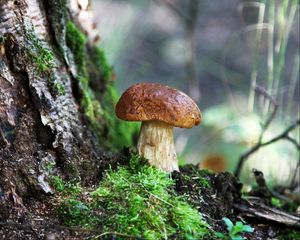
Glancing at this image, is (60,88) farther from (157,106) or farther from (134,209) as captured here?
(134,209)

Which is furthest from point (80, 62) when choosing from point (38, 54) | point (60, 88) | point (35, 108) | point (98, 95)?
point (35, 108)

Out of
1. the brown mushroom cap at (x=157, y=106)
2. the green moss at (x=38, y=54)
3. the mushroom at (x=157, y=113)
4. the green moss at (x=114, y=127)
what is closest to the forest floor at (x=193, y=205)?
the mushroom at (x=157, y=113)

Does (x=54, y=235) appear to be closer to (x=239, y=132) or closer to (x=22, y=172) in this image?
(x=22, y=172)

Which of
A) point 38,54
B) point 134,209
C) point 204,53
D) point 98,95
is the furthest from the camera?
point 204,53

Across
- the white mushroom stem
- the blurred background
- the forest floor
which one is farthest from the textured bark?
the blurred background

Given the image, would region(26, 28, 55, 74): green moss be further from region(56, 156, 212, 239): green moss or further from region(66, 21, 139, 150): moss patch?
region(56, 156, 212, 239): green moss

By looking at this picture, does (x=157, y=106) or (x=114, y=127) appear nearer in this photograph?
(x=157, y=106)
